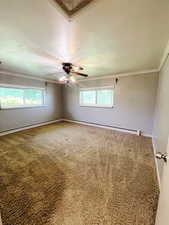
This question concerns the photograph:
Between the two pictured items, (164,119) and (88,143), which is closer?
(164,119)

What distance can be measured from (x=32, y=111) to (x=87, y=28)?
4029mm

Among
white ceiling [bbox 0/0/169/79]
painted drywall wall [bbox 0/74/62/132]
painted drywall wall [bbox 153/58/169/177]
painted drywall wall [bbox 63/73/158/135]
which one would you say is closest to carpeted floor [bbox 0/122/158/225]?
painted drywall wall [bbox 153/58/169/177]

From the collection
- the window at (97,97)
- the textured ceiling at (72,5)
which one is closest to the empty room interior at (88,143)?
the textured ceiling at (72,5)

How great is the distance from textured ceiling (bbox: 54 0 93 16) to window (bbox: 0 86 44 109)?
3.61 meters

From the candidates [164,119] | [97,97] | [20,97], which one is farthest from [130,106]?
[20,97]

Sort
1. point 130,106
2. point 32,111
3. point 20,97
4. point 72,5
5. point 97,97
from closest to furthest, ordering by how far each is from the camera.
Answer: point 72,5 → point 130,106 → point 20,97 → point 32,111 → point 97,97

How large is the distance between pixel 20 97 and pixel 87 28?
3777mm

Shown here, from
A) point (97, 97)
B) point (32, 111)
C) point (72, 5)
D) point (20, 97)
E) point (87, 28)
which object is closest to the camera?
point (72, 5)

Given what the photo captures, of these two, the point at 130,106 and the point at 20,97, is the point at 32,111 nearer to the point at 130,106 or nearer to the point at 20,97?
the point at 20,97

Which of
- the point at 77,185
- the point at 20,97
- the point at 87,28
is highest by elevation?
the point at 87,28

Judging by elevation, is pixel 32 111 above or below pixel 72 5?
below

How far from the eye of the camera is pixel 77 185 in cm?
160

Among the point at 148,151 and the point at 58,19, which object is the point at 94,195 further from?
the point at 58,19

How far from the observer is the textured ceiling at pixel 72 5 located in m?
1.06
